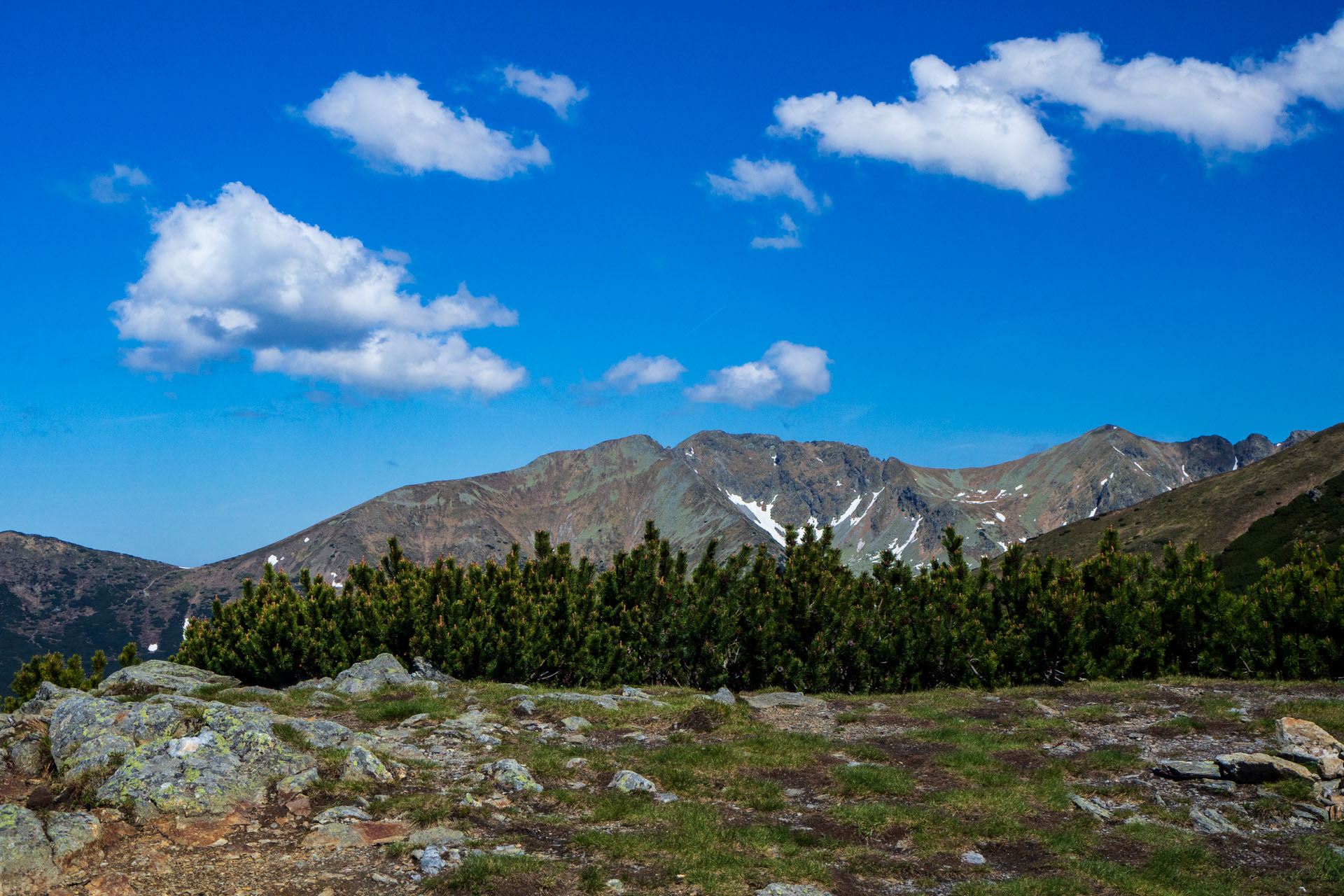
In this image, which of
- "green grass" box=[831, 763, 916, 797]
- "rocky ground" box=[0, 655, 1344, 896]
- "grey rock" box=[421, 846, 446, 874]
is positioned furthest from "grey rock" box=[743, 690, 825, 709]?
"grey rock" box=[421, 846, 446, 874]

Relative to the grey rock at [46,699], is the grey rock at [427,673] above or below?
below

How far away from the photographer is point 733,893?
9.25 metres

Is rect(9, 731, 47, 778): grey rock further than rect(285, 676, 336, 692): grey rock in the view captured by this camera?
No

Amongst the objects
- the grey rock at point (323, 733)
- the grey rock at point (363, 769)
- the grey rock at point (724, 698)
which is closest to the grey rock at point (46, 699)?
the grey rock at point (323, 733)

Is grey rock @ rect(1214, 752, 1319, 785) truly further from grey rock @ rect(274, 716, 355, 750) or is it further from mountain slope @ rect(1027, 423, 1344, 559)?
mountain slope @ rect(1027, 423, 1344, 559)

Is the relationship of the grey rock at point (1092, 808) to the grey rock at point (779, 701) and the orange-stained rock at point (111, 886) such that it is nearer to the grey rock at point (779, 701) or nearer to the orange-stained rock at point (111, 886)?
the grey rock at point (779, 701)

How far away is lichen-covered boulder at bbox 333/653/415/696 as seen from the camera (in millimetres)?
20234

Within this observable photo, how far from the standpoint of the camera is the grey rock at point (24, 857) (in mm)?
8336

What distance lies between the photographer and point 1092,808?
12.5 m

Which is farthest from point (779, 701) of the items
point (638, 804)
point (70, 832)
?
point (70, 832)

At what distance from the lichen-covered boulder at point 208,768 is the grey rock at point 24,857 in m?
1.25

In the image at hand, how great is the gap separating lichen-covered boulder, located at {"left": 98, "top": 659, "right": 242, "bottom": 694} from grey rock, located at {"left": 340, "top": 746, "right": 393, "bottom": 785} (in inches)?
295

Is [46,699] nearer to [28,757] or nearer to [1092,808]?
[28,757]

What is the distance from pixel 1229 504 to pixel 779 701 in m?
200
